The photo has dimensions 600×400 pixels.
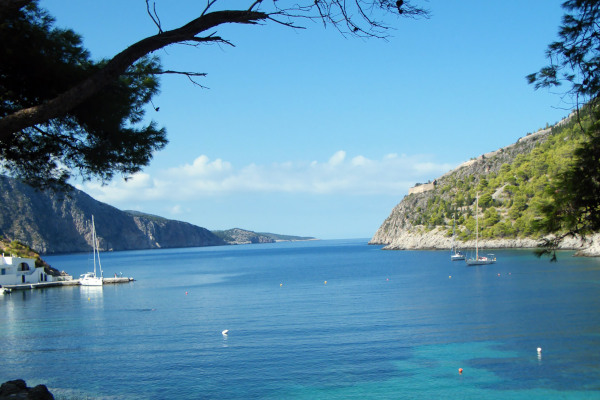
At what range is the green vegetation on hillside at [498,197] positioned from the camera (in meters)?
111

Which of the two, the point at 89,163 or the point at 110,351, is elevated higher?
the point at 89,163

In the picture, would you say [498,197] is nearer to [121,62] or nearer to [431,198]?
[431,198]

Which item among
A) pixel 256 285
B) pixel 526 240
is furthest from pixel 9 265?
pixel 526 240

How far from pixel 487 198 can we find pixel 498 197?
3.18 metres

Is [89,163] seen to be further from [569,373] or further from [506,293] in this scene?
[506,293]

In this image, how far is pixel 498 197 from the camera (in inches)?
4946

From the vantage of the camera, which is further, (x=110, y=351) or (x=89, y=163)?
(x=110, y=351)

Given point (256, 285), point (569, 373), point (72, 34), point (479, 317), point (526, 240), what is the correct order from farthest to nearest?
point (526, 240)
point (256, 285)
point (479, 317)
point (569, 373)
point (72, 34)

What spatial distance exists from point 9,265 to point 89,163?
61054mm

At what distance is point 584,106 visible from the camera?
325 inches

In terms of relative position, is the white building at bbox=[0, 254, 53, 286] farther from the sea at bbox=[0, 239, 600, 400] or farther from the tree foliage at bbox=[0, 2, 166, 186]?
the tree foliage at bbox=[0, 2, 166, 186]

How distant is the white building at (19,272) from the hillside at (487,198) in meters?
81.1

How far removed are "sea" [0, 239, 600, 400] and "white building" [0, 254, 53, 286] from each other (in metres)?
14.2

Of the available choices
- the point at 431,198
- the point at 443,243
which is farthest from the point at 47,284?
the point at 431,198
